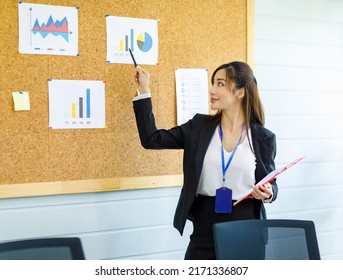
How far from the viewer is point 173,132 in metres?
2.24

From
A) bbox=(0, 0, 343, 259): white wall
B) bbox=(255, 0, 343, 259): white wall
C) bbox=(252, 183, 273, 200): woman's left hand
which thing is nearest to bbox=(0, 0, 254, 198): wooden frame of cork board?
bbox=(0, 0, 343, 259): white wall

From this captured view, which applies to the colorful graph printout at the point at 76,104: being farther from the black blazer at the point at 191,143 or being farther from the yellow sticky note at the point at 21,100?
the black blazer at the point at 191,143

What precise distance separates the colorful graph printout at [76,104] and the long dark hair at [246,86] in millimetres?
701

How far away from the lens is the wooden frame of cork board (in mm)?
2203

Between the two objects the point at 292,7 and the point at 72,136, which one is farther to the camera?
the point at 292,7

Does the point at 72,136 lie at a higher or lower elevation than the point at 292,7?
lower

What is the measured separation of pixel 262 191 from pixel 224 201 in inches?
7.4

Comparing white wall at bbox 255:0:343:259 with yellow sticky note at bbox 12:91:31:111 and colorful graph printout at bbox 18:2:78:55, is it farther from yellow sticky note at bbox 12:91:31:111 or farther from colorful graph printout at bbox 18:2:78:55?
yellow sticky note at bbox 12:91:31:111

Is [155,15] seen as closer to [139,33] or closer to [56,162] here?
[139,33]

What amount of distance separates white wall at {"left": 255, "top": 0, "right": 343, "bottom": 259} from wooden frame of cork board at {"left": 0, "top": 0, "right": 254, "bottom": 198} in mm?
262

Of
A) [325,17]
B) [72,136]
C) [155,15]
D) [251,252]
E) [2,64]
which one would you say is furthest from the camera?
[325,17]

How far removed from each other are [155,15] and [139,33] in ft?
0.49

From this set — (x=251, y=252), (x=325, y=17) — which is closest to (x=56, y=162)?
(x=251, y=252)

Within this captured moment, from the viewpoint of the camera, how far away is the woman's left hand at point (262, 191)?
1991 mm
